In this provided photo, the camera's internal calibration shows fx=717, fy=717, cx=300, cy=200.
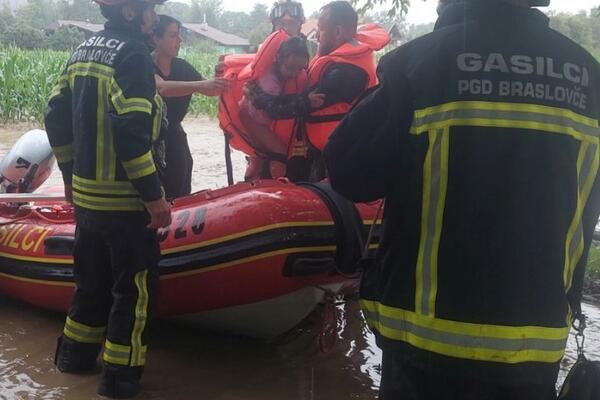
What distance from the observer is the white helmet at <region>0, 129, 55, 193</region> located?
4.38m

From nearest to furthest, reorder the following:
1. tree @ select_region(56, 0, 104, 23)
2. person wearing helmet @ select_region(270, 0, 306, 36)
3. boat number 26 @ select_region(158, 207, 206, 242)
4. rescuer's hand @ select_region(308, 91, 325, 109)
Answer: boat number 26 @ select_region(158, 207, 206, 242)
rescuer's hand @ select_region(308, 91, 325, 109)
person wearing helmet @ select_region(270, 0, 306, 36)
tree @ select_region(56, 0, 104, 23)

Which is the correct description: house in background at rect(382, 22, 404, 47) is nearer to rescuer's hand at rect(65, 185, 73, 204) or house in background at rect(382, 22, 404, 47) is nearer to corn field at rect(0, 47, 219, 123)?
rescuer's hand at rect(65, 185, 73, 204)

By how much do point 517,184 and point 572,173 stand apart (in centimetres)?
13

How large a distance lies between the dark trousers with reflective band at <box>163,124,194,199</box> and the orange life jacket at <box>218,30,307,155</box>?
0.25 meters

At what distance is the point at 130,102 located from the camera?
257 cm

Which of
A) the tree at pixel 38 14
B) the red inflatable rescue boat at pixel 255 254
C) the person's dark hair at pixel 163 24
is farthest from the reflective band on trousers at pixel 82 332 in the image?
the tree at pixel 38 14

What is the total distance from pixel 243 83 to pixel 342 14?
2.16 feet

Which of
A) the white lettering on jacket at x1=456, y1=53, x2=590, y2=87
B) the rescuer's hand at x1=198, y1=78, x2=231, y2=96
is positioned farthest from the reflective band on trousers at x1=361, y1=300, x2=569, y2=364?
the rescuer's hand at x1=198, y1=78, x2=231, y2=96

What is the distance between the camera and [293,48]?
3605 millimetres

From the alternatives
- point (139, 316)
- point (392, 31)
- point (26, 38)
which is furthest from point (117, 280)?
point (26, 38)

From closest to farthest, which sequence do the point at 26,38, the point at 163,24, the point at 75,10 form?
the point at 163,24 < the point at 26,38 < the point at 75,10

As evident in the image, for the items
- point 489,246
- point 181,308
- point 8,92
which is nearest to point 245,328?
point 181,308

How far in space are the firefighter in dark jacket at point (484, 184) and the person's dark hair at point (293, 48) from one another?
2.16m

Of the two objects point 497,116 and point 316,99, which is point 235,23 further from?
point 497,116
